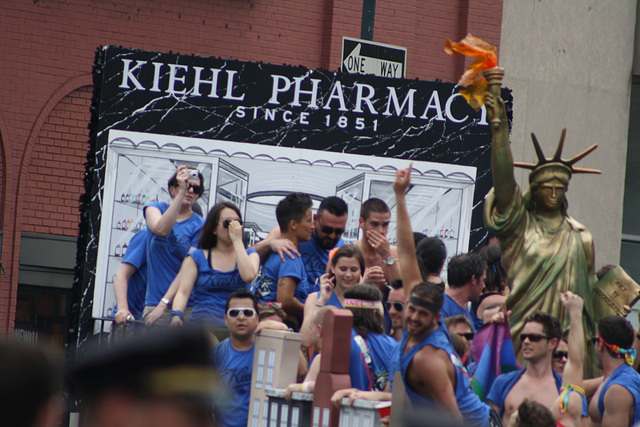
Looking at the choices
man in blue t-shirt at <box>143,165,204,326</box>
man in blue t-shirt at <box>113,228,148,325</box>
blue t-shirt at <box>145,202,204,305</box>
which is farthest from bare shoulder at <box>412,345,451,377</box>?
man in blue t-shirt at <box>113,228,148,325</box>

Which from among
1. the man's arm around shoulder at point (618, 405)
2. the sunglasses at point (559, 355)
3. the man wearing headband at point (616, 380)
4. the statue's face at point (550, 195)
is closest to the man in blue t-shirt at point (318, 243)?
the statue's face at point (550, 195)

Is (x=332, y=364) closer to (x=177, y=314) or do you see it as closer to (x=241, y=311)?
(x=241, y=311)

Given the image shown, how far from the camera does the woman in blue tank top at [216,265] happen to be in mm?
7297

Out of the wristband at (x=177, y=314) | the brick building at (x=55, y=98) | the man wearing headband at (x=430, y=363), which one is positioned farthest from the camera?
the brick building at (x=55, y=98)

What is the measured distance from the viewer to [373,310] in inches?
232

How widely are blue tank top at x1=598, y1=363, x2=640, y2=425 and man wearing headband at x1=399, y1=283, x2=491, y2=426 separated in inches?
50.8

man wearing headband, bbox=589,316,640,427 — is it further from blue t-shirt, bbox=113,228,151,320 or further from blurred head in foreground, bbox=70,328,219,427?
blurred head in foreground, bbox=70,328,219,427

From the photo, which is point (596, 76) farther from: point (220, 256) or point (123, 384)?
point (123, 384)

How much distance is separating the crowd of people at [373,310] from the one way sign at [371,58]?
7641mm

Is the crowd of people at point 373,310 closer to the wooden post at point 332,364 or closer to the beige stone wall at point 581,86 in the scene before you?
the wooden post at point 332,364

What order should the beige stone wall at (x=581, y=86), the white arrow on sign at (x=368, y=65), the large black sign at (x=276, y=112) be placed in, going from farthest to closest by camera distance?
1. the beige stone wall at (x=581, y=86)
2. the white arrow on sign at (x=368, y=65)
3. the large black sign at (x=276, y=112)

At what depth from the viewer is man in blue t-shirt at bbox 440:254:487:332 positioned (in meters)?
6.80

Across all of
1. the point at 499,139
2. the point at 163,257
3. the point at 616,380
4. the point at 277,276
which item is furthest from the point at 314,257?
the point at 616,380

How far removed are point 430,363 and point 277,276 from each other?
2657mm
